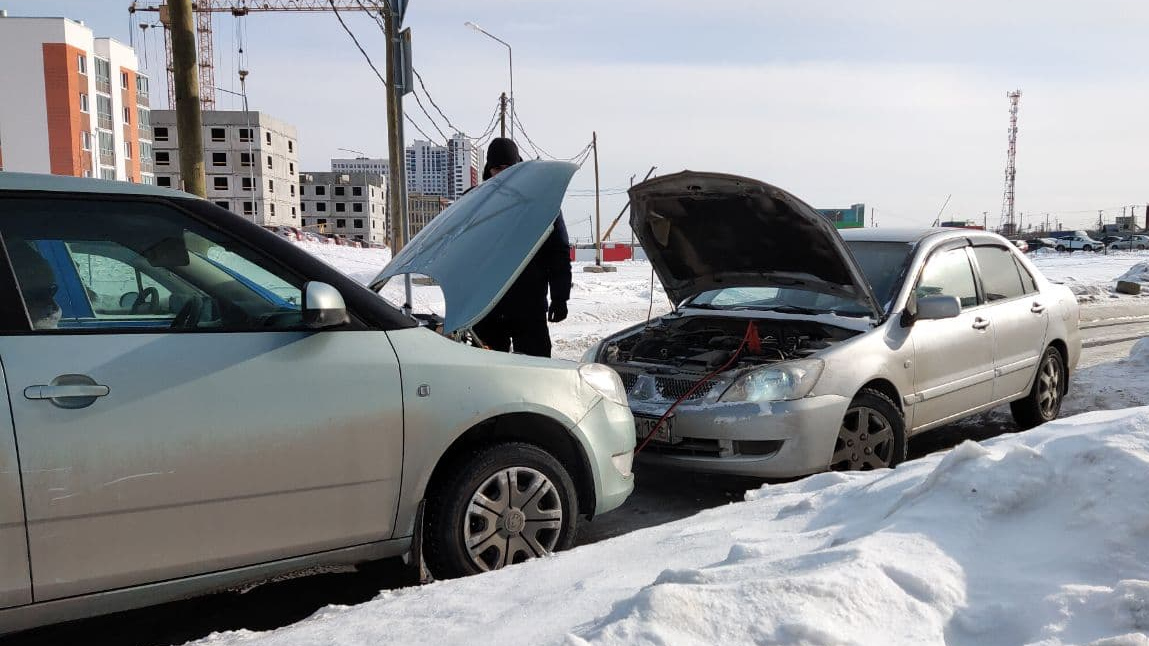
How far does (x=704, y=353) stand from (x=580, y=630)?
3.39 meters

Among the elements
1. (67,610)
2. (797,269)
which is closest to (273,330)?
(67,610)

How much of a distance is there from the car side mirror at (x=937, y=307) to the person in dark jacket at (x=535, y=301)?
213 centimetres

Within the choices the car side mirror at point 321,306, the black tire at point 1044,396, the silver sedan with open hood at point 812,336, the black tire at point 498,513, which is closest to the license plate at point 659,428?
the silver sedan with open hood at point 812,336

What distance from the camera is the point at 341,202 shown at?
135 metres

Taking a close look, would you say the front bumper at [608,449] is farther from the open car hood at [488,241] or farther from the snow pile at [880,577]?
the open car hood at [488,241]

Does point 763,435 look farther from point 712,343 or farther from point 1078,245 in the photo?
point 1078,245

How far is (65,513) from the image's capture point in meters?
2.73

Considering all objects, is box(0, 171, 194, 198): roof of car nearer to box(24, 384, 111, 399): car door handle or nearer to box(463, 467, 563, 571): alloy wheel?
box(24, 384, 111, 399): car door handle

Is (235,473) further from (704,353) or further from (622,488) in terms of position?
(704,353)

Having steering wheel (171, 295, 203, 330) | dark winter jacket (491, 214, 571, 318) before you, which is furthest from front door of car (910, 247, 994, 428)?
steering wheel (171, 295, 203, 330)

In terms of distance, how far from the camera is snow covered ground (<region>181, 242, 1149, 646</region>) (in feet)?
7.59

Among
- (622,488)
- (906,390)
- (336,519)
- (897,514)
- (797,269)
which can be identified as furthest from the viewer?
(797,269)

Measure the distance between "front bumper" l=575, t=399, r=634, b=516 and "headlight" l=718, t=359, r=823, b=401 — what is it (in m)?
1.07

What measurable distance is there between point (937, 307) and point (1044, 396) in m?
1.95
